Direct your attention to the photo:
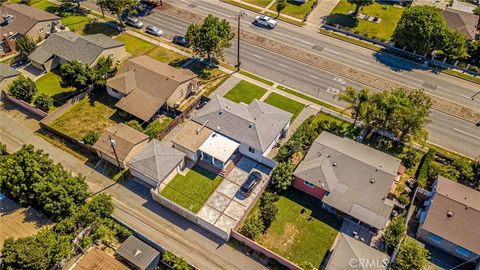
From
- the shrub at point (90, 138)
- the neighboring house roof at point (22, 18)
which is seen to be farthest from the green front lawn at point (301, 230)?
the neighboring house roof at point (22, 18)

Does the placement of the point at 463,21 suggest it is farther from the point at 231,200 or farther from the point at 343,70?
the point at 231,200

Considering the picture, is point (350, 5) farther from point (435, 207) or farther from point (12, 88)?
point (12, 88)

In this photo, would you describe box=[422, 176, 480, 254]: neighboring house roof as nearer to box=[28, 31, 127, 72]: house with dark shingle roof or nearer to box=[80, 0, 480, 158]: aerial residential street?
box=[80, 0, 480, 158]: aerial residential street

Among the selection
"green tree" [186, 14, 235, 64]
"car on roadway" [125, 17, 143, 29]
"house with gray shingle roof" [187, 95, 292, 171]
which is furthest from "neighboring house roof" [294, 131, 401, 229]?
"car on roadway" [125, 17, 143, 29]

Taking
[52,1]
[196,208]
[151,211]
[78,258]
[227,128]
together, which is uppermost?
[52,1]

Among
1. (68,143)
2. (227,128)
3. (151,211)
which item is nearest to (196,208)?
(151,211)

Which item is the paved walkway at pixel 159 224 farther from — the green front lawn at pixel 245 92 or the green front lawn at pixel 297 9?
the green front lawn at pixel 297 9

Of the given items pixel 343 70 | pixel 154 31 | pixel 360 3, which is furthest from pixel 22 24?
pixel 360 3
